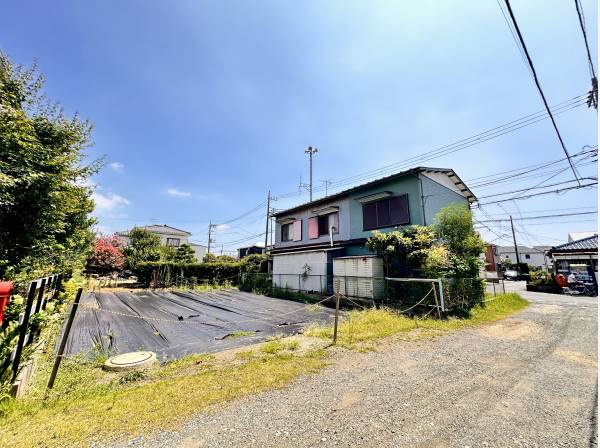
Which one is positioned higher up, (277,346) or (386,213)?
(386,213)

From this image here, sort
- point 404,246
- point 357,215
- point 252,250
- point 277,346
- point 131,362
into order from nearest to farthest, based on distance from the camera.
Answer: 1. point 131,362
2. point 277,346
3. point 404,246
4. point 357,215
5. point 252,250

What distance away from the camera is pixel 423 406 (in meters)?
3.26

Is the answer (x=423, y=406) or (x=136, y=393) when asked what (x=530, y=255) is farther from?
(x=136, y=393)

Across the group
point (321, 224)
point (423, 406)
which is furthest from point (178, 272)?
point (423, 406)

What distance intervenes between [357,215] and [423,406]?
11.7m

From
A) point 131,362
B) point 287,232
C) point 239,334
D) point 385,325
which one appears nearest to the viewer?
point 131,362

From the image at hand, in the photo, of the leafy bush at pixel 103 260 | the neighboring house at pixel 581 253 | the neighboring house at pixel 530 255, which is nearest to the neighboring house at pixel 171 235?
the leafy bush at pixel 103 260

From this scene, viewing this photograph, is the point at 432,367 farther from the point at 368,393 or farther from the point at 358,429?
the point at 358,429

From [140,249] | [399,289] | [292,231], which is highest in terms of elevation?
[292,231]

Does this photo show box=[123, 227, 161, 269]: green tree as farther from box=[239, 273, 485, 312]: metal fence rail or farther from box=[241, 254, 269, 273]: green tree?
box=[239, 273, 485, 312]: metal fence rail

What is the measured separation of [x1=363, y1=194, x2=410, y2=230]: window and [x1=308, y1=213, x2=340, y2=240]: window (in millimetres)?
2274

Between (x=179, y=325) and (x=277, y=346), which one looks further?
(x=179, y=325)

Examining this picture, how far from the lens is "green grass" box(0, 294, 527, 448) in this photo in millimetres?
2734

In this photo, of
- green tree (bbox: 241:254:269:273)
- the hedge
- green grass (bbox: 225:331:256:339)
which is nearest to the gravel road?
green grass (bbox: 225:331:256:339)
